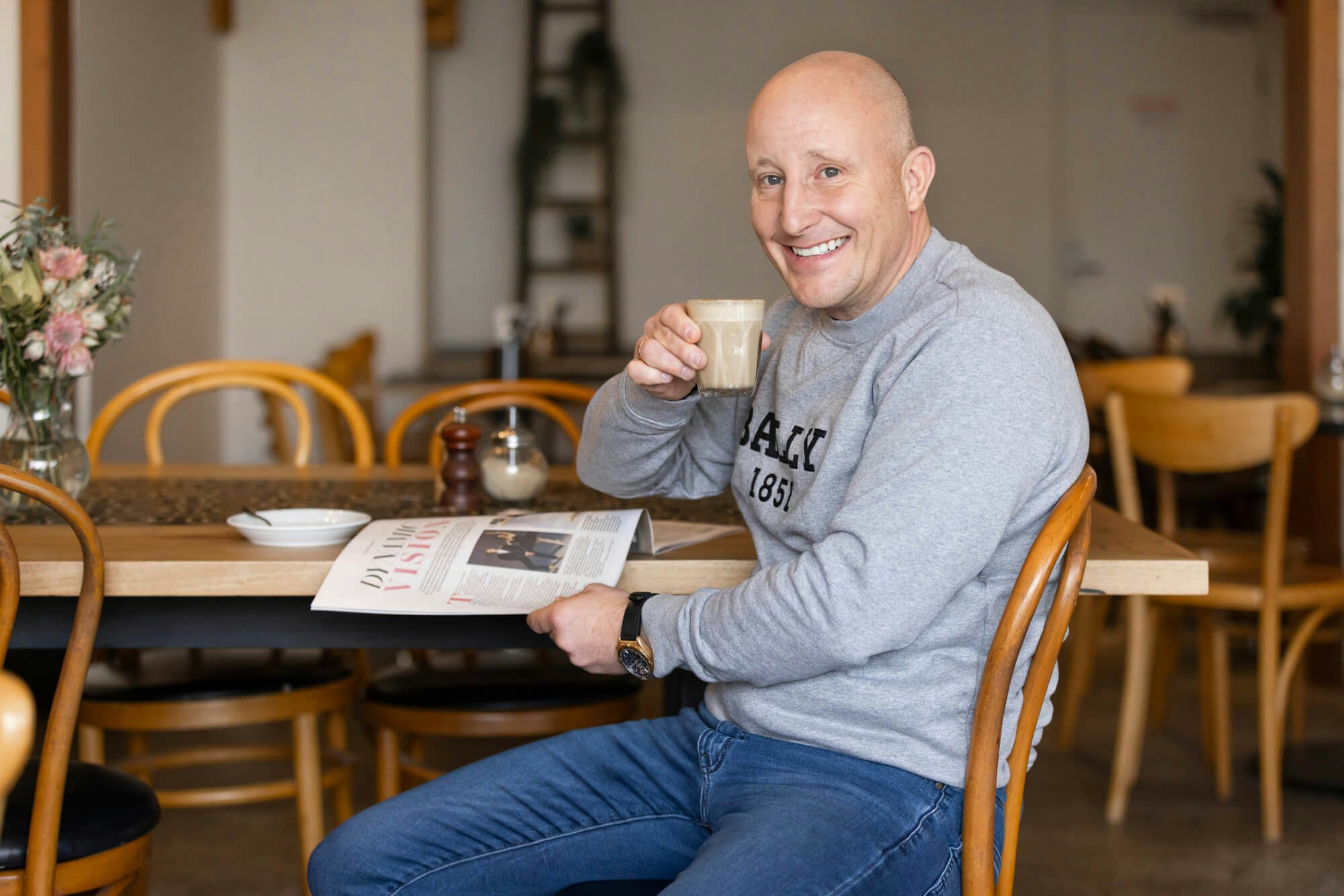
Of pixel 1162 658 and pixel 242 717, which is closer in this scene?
pixel 242 717

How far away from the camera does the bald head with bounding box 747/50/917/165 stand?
1.23m

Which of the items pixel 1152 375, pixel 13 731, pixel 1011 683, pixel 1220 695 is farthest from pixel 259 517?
pixel 1152 375

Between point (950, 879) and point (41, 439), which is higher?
point (41, 439)

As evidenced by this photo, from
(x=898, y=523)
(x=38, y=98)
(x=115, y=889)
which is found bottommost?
(x=115, y=889)

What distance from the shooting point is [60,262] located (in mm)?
1606

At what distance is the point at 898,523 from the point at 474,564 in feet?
1.56

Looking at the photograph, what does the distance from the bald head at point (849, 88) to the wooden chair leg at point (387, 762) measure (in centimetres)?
106

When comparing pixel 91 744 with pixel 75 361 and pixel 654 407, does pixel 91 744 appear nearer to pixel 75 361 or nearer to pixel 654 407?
pixel 75 361

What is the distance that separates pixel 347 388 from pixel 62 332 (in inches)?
88.3

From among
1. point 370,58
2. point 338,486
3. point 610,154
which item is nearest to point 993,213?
point 610,154

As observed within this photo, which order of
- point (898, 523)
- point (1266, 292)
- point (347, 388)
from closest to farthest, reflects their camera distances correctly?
point (898, 523)
point (347, 388)
point (1266, 292)

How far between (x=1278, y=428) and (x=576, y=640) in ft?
5.46

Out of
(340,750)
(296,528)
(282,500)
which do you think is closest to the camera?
(296,528)

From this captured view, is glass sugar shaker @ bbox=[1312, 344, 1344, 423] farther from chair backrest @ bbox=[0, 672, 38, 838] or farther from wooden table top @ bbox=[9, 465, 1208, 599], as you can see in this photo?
chair backrest @ bbox=[0, 672, 38, 838]
